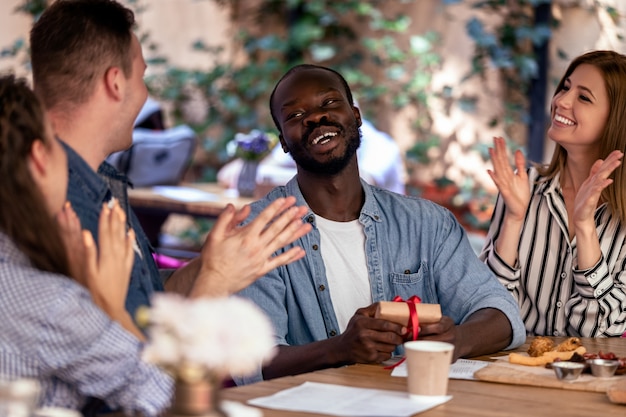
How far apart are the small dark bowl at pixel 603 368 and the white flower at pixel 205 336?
1.04 m

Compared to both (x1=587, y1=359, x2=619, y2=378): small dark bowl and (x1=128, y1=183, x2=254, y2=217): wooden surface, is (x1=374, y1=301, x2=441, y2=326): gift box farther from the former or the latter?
(x1=128, y1=183, x2=254, y2=217): wooden surface

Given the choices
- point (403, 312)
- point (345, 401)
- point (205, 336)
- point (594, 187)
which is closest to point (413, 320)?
point (403, 312)

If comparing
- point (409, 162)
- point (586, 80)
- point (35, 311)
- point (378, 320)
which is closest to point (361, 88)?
point (409, 162)

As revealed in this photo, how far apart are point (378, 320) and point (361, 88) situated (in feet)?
15.6

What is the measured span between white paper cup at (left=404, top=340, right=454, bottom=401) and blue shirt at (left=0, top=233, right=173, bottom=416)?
458 millimetres

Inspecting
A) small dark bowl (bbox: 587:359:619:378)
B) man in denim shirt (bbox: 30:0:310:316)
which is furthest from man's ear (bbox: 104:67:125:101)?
small dark bowl (bbox: 587:359:619:378)

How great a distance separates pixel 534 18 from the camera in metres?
6.14

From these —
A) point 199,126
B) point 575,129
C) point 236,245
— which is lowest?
point 236,245

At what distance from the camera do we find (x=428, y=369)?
179 centimetres

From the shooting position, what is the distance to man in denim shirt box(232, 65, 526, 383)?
250 centimetres

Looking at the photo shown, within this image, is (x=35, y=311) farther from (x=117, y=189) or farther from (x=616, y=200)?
(x=616, y=200)

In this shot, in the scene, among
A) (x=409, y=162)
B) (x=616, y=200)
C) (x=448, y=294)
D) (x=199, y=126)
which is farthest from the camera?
A: (x=199, y=126)

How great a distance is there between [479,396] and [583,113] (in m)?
1.32

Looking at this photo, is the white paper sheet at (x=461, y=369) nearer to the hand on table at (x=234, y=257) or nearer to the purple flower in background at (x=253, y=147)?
the hand on table at (x=234, y=257)
